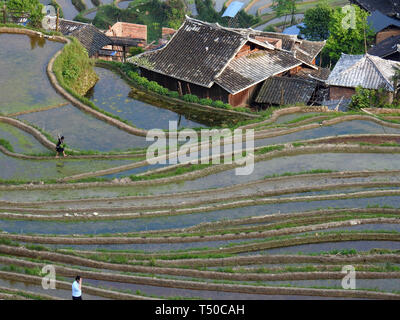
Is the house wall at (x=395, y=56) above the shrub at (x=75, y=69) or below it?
above

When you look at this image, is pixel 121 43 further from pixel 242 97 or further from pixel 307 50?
pixel 242 97

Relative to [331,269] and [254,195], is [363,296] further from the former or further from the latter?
[254,195]

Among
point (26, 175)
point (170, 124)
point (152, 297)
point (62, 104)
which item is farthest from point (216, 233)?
point (62, 104)

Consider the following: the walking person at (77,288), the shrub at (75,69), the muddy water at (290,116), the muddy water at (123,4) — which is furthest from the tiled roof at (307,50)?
the muddy water at (123,4)

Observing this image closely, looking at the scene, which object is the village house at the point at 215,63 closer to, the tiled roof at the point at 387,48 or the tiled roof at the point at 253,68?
the tiled roof at the point at 253,68

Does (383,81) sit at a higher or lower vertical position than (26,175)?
higher
